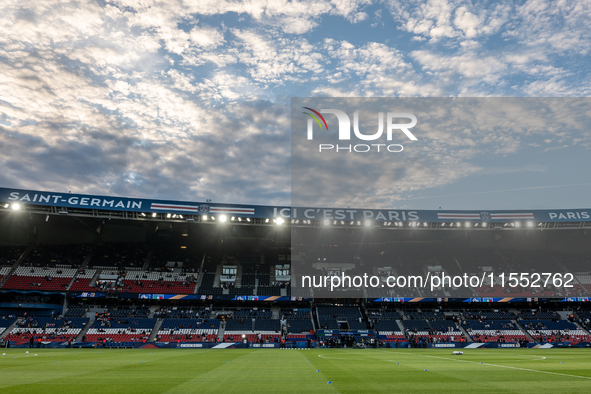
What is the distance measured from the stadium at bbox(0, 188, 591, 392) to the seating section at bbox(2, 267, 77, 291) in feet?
0.69

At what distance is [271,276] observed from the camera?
2352 inches

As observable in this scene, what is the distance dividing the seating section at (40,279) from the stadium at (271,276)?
8.3 inches

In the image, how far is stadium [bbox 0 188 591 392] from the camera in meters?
46.2

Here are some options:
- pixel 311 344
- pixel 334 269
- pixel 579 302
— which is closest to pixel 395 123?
pixel 311 344

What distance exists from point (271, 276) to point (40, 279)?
33.6m

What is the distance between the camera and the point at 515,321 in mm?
53500

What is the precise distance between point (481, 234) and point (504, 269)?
7.00m

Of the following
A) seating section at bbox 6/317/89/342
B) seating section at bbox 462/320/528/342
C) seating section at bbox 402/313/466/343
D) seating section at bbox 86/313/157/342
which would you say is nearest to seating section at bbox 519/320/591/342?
seating section at bbox 462/320/528/342

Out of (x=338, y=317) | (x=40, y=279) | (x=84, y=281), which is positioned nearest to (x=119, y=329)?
(x=84, y=281)

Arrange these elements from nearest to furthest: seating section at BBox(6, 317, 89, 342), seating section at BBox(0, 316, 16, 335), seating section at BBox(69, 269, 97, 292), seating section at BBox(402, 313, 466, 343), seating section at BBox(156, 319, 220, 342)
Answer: seating section at BBox(6, 317, 89, 342), seating section at BBox(0, 316, 16, 335), seating section at BBox(156, 319, 220, 342), seating section at BBox(402, 313, 466, 343), seating section at BBox(69, 269, 97, 292)

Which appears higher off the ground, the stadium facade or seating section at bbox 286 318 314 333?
the stadium facade

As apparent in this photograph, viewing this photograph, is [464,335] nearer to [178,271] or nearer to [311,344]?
[311,344]

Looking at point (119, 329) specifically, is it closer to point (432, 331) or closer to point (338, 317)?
point (338, 317)

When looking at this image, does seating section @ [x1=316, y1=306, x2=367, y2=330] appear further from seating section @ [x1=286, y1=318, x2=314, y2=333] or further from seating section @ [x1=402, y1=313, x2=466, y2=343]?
seating section @ [x1=402, y1=313, x2=466, y2=343]
